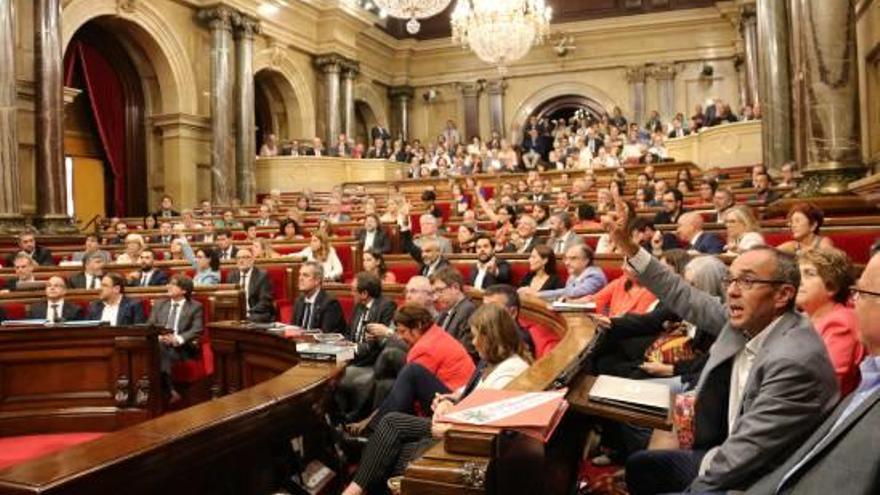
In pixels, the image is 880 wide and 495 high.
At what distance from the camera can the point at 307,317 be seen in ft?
17.1

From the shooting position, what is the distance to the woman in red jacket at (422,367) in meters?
3.40

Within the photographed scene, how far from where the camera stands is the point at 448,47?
21.5 metres

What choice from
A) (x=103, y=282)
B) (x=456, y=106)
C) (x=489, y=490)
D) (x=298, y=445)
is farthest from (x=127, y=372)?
(x=456, y=106)

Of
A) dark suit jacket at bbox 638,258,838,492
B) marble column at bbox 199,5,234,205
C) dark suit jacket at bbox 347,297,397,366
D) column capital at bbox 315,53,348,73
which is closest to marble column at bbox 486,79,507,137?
column capital at bbox 315,53,348,73

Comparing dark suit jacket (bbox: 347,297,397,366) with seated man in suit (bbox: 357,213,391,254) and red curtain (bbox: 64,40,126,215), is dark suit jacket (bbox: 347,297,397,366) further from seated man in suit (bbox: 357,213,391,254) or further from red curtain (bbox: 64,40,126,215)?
red curtain (bbox: 64,40,126,215)

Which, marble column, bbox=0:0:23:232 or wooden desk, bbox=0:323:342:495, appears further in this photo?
marble column, bbox=0:0:23:232

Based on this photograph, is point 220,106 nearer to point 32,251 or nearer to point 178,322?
point 32,251

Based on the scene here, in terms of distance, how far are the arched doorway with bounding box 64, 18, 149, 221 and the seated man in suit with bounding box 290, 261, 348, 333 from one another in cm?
976

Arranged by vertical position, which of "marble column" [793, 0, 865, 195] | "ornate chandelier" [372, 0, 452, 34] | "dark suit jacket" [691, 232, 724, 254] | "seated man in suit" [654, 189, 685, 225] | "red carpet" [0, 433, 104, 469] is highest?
"ornate chandelier" [372, 0, 452, 34]

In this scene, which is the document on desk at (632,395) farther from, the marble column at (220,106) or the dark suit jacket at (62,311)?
the marble column at (220,106)

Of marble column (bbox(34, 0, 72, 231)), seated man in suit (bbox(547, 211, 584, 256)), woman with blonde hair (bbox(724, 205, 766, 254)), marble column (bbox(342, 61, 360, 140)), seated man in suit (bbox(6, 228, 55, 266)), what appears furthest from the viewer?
marble column (bbox(342, 61, 360, 140))

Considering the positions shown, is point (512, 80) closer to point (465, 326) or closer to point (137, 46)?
point (137, 46)

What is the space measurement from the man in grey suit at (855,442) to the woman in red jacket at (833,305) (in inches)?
30.0

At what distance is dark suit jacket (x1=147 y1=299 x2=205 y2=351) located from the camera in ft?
17.7
